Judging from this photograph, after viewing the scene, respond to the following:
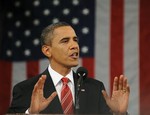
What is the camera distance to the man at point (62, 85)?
7.16 feet

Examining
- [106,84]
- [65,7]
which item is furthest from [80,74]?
[65,7]

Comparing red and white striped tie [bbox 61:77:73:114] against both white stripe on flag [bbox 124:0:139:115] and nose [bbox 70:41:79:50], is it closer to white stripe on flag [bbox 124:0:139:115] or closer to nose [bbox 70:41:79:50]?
nose [bbox 70:41:79:50]

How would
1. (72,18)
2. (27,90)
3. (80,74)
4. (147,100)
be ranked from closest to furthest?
(80,74) → (27,90) → (147,100) → (72,18)

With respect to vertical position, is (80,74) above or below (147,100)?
above

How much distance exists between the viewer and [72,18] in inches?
152

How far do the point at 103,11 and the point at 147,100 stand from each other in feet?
2.88

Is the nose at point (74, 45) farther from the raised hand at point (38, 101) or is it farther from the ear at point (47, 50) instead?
the raised hand at point (38, 101)

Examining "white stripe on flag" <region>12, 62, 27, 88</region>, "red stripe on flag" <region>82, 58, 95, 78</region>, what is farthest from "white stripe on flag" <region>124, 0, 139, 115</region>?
"white stripe on flag" <region>12, 62, 27, 88</region>

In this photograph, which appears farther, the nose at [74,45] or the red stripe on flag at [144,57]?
the red stripe on flag at [144,57]

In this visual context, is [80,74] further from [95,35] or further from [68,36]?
[95,35]

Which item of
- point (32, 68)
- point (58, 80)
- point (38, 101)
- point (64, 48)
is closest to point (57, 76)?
point (58, 80)

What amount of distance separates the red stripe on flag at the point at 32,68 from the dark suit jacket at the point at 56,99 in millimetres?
1486

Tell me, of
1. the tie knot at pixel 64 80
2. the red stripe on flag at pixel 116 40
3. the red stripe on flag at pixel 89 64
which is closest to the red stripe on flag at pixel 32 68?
the red stripe on flag at pixel 89 64

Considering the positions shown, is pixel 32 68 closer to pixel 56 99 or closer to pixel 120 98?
pixel 56 99
